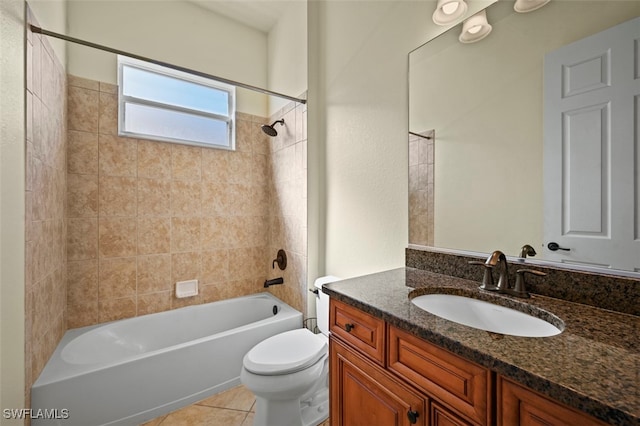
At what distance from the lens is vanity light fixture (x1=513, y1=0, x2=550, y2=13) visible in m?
1.01

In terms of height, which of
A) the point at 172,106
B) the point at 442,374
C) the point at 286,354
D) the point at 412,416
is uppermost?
the point at 172,106

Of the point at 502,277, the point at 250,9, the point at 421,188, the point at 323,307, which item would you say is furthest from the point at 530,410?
the point at 250,9

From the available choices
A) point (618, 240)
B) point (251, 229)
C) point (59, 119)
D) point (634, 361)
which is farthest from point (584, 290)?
point (59, 119)

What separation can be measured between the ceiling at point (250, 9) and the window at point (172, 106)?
2.07ft

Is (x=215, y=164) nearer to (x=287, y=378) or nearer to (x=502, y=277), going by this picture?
(x=287, y=378)

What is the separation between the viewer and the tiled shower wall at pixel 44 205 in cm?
130

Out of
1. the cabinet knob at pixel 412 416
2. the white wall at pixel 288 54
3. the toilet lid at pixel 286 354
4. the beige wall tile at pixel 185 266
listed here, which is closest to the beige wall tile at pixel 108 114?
the beige wall tile at pixel 185 266

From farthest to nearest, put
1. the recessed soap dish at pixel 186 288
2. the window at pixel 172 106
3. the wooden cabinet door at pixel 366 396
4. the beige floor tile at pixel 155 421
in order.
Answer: the recessed soap dish at pixel 186 288 → the window at pixel 172 106 → the beige floor tile at pixel 155 421 → the wooden cabinet door at pixel 366 396

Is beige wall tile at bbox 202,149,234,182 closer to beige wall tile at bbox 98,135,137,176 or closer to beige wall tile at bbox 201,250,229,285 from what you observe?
beige wall tile at bbox 98,135,137,176

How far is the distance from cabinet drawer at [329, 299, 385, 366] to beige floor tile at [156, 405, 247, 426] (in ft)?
3.55

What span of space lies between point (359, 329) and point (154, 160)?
7.03 ft

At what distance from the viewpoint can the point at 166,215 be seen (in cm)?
228

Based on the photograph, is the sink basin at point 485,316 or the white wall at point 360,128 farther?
the white wall at point 360,128

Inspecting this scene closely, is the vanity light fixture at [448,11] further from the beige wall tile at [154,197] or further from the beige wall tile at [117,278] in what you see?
the beige wall tile at [117,278]
